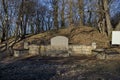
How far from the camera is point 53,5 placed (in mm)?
42188

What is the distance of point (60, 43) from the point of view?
1030 inches

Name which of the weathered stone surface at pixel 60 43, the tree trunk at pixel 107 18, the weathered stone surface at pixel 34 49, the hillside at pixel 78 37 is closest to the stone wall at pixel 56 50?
the weathered stone surface at pixel 34 49

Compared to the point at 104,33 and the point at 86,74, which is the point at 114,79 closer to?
the point at 86,74

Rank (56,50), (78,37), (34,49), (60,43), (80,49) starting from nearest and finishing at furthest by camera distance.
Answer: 1. (56,50)
2. (60,43)
3. (80,49)
4. (34,49)
5. (78,37)

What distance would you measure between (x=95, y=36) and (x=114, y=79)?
63.0 feet

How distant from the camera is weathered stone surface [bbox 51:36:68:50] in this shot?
26.0m

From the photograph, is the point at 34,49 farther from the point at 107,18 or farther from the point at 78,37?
the point at 107,18

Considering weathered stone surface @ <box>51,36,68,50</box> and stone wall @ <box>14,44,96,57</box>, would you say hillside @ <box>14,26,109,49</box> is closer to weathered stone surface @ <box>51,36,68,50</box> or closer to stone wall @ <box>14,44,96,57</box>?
stone wall @ <box>14,44,96,57</box>

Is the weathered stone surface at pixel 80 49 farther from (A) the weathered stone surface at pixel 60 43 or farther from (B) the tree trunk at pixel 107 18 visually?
(B) the tree trunk at pixel 107 18

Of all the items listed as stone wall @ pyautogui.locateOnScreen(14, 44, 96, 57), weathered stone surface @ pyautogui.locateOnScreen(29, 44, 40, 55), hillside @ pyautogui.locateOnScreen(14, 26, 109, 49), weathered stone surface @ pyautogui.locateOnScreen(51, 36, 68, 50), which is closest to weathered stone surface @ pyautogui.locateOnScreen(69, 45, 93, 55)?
stone wall @ pyautogui.locateOnScreen(14, 44, 96, 57)

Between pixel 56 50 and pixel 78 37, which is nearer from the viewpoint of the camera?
pixel 56 50

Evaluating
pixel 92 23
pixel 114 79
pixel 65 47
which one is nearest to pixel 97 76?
pixel 114 79

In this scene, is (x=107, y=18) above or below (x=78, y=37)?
above

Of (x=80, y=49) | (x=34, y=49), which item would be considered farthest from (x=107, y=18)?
(x=34, y=49)
